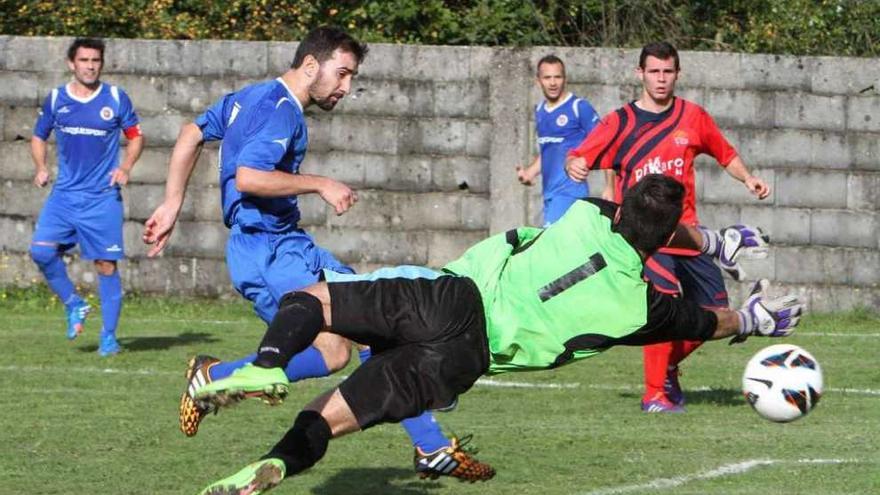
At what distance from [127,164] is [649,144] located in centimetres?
468

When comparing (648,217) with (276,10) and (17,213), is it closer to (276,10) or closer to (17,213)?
(17,213)

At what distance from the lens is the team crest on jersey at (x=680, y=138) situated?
10008 mm

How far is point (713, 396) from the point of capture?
1060 cm

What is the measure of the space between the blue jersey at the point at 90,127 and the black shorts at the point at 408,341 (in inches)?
278

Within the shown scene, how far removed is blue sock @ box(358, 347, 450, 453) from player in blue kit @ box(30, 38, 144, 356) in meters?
5.95

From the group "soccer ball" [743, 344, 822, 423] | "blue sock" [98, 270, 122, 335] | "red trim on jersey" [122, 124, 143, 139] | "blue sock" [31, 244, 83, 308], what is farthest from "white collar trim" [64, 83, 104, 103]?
"soccer ball" [743, 344, 822, 423]

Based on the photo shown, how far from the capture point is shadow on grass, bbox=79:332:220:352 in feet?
42.7

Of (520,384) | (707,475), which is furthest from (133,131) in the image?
(707,475)

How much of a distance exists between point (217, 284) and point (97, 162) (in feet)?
8.43

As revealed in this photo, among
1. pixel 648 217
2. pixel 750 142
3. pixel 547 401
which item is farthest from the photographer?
pixel 750 142

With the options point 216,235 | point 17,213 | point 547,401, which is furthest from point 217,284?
point 547,401

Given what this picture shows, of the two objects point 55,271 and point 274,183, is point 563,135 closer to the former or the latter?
point 55,271

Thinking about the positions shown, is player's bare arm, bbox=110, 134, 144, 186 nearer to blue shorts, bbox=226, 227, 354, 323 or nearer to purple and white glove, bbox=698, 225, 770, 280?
blue shorts, bbox=226, 227, 354, 323

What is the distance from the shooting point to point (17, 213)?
1574 cm
